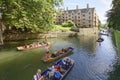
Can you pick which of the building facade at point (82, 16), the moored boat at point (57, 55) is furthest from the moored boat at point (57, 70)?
the building facade at point (82, 16)

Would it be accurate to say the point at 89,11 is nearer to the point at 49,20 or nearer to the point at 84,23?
the point at 84,23

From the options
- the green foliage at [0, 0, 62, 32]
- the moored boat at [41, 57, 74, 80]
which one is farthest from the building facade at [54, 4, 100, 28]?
the moored boat at [41, 57, 74, 80]

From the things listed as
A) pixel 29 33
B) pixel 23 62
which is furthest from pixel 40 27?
pixel 23 62

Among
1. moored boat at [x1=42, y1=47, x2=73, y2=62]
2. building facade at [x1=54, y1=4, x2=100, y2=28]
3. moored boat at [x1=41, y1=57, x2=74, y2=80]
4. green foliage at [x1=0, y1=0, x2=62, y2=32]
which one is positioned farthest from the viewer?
building facade at [x1=54, y1=4, x2=100, y2=28]

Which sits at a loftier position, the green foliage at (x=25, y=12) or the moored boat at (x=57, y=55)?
the green foliage at (x=25, y=12)

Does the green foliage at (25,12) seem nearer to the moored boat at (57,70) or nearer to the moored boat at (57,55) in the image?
the moored boat at (57,55)

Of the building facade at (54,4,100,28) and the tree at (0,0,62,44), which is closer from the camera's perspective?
the tree at (0,0,62,44)

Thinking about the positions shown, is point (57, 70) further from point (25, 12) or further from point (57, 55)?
point (25, 12)

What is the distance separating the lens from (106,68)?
1869 cm

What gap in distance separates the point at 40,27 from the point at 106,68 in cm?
2396

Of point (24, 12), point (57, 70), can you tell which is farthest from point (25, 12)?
point (57, 70)

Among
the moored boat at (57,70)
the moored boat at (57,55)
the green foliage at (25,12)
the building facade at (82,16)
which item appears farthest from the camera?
the building facade at (82,16)

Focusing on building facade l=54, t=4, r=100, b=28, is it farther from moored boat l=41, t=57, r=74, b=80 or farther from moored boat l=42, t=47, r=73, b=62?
moored boat l=41, t=57, r=74, b=80

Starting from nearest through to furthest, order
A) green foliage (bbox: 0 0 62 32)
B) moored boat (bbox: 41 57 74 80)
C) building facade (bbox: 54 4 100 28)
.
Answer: moored boat (bbox: 41 57 74 80)
green foliage (bbox: 0 0 62 32)
building facade (bbox: 54 4 100 28)
